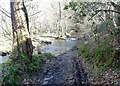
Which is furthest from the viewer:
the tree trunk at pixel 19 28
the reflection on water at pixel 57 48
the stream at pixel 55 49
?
the reflection on water at pixel 57 48

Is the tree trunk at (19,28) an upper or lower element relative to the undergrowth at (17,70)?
upper

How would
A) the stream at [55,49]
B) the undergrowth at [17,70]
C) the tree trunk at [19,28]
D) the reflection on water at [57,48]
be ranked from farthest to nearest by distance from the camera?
1. the reflection on water at [57,48]
2. the stream at [55,49]
3. the tree trunk at [19,28]
4. the undergrowth at [17,70]

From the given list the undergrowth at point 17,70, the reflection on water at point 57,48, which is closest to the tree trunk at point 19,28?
the undergrowth at point 17,70

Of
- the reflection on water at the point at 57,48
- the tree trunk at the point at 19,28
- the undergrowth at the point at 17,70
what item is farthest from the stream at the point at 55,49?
the undergrowth at the point at 17,70

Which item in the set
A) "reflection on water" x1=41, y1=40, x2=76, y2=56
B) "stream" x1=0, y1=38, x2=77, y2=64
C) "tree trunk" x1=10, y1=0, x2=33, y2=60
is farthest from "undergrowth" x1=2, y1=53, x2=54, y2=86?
"reflection on water" x1=41, y1=40, x2=76, y2=56

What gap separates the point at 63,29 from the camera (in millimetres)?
56250

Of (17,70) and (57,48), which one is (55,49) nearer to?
(57,48)

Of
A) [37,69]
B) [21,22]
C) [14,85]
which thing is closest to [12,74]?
[14,85]

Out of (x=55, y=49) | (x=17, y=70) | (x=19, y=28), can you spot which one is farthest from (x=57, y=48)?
(x=17, y=70)

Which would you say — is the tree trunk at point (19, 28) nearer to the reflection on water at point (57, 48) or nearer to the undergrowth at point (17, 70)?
the undergrowth at point (17, 70)

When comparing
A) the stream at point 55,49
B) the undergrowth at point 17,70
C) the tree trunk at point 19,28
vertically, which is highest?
the tree trunk at point 19,28

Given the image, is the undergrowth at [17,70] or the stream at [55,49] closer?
the undergrowth at [17,70]

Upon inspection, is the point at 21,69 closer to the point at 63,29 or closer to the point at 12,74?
the point at 12,74

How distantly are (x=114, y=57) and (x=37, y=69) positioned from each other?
15.0 feet
